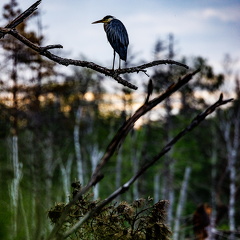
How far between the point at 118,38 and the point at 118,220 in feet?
3.09

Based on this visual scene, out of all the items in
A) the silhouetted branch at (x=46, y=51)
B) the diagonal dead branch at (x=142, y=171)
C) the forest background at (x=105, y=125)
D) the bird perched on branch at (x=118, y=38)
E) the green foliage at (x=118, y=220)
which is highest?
the forest background at (x=105, y=125)

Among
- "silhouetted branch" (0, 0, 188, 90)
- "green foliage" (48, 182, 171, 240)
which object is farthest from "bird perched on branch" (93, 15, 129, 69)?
"green foliage" (48, 182, 171, 240)

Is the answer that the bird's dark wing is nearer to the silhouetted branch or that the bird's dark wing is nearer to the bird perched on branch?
the bird perched on branch

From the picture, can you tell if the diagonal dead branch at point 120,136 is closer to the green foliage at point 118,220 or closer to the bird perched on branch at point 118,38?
the green foliage at point 118,220

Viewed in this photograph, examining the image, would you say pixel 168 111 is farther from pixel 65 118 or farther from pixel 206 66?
pixel 65 118

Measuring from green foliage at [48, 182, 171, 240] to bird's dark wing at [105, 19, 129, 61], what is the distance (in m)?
0.79

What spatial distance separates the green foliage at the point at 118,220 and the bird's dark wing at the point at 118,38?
0.79m

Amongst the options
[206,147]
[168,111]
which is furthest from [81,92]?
[206,147]

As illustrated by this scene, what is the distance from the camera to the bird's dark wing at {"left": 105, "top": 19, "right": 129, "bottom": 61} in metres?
1.96

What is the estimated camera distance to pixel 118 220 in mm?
1382

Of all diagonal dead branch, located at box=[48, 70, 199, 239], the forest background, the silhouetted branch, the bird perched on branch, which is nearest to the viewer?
diagonal dead branch, located at box=[48, 70, 199, 239]

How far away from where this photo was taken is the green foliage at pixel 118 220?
128 cm

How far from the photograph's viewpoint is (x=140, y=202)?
4.66 feet

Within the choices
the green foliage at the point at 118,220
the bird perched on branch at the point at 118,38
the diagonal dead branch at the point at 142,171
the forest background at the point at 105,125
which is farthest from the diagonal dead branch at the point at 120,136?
the forest background at the point at 105,125
